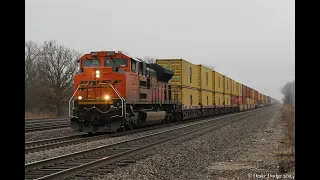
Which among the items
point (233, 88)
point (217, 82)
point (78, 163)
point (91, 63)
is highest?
point (91, 63)

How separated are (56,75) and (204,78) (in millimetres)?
24531

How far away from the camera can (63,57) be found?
161 feet

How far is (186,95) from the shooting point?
2583 centimetres

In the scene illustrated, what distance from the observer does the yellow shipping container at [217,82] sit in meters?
35.3

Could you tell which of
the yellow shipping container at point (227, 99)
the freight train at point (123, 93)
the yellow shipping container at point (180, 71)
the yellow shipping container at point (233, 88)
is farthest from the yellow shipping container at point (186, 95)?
the yellow shipping container at point (233, 88)

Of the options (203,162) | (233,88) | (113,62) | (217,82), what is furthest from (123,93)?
(233,88)

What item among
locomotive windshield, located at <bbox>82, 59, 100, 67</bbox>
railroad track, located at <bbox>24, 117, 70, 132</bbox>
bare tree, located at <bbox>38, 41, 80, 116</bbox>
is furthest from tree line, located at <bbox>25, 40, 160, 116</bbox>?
locomotive windshield, located at <bbox>82, 59, 100, 67</bbox>

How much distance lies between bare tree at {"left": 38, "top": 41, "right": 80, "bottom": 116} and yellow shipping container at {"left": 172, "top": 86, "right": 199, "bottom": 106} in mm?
22734

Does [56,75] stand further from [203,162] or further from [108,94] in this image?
[203,162]

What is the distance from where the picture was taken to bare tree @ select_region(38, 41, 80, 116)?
45.6 m

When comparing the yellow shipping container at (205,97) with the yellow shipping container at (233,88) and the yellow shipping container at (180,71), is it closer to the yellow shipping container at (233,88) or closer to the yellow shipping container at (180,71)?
the yellow shipping container at (180,71)
